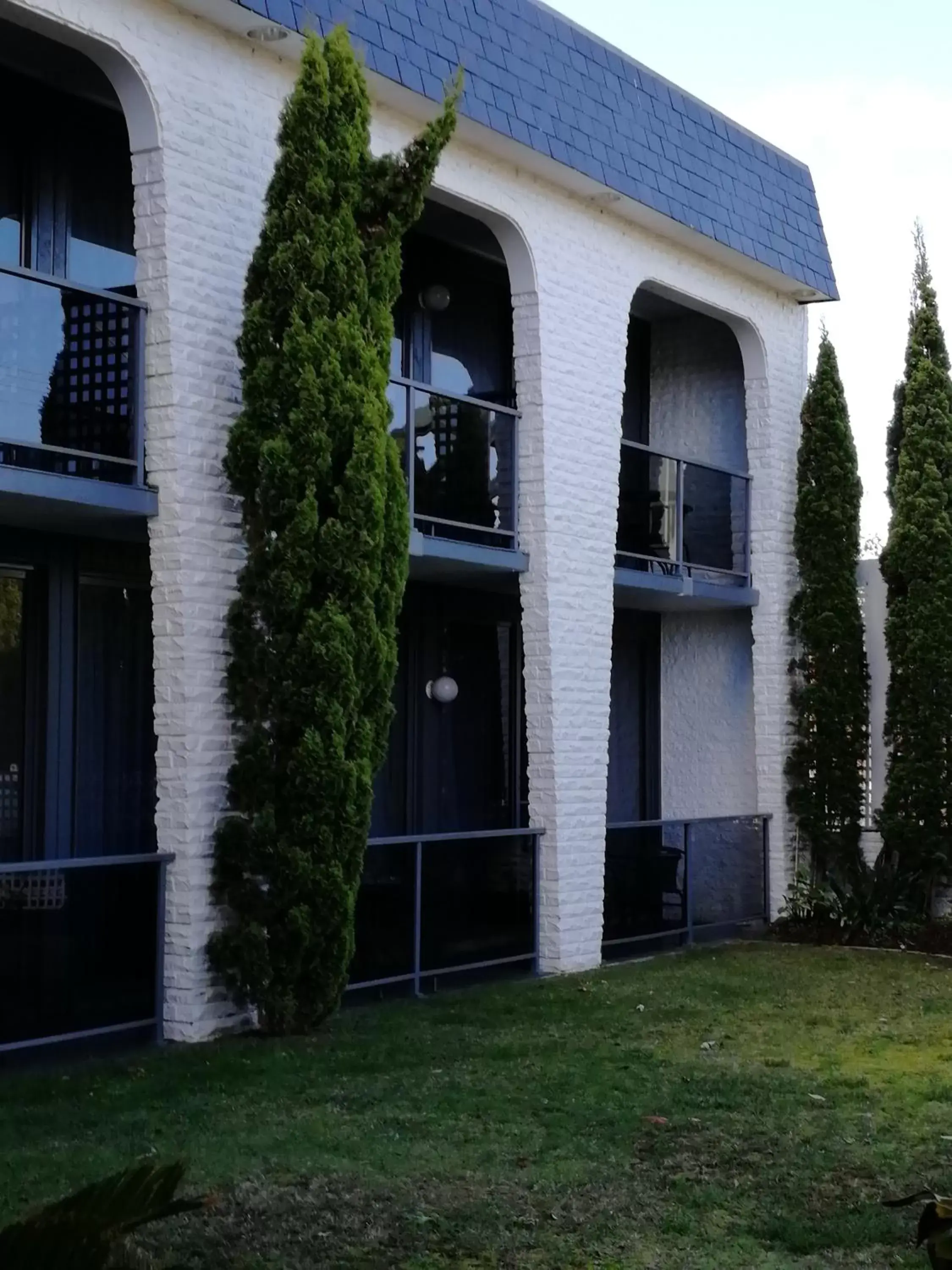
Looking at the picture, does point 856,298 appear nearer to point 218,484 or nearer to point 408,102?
point 408,102

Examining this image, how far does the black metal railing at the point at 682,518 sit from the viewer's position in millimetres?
14047

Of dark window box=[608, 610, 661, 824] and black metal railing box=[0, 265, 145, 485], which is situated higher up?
black metal railing box=[0, 265, 145, 485]

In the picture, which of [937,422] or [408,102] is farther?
[937,422]

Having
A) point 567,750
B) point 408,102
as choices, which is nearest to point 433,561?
point 567,750

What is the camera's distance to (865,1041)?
31.4 feet

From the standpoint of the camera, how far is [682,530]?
570 inches

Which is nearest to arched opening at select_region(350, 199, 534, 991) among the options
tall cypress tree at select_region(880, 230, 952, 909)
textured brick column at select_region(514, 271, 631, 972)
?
textured brick column at select_region(514, 271, 631, 972)

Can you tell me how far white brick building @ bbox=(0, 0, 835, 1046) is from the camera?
9.23m

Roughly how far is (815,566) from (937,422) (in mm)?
1746

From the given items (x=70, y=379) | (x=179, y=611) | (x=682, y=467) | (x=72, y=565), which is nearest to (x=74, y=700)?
(x=72, y=565)

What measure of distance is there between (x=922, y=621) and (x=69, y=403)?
8.65 metres

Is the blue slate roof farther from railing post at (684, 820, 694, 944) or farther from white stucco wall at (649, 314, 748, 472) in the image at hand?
railing post at (684, 820, 694, 944)

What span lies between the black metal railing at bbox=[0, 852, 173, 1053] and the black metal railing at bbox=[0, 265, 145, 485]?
7.31ft

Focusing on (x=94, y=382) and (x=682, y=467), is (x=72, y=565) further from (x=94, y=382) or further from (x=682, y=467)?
(x=682, y=467)
